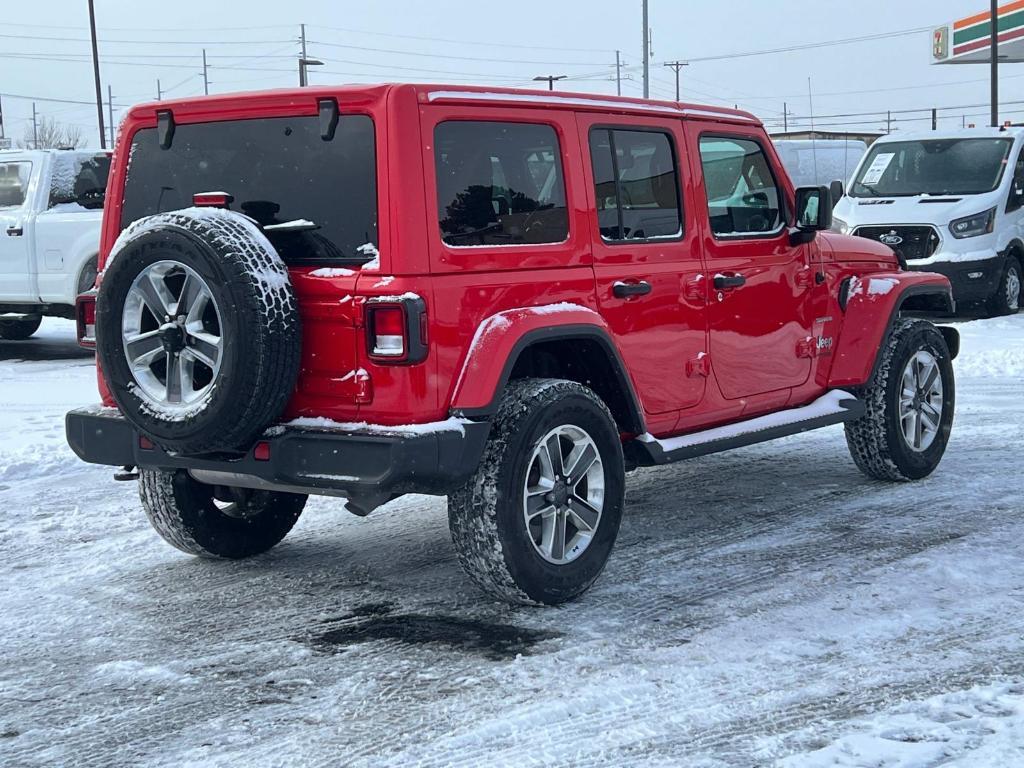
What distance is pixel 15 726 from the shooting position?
393cm

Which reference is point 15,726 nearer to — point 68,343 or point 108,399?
point 108,399

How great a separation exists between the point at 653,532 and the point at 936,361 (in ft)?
6.94

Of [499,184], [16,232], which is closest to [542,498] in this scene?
[499,184]

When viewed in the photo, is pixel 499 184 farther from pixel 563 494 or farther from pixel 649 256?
pixel 563 494

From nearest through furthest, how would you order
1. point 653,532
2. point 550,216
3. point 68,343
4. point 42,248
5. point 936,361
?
point 550,216, point 653,532, point 936,361, point 42,248, point 68,343

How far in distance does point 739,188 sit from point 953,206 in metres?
9.86

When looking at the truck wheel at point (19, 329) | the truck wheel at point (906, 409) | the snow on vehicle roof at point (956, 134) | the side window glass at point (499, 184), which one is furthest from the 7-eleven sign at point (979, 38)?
the side window glass at point (499, 184)

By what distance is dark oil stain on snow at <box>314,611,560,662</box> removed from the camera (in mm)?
4527

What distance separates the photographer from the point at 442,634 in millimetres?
4668

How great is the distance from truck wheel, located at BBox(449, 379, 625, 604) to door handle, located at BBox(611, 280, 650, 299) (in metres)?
0.46

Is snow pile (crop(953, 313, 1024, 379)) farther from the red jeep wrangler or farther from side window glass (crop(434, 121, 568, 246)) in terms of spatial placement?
side window glass (crop(434, 121, 568, 246))

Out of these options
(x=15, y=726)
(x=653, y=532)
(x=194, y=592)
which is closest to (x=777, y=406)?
(x=653, y=532)

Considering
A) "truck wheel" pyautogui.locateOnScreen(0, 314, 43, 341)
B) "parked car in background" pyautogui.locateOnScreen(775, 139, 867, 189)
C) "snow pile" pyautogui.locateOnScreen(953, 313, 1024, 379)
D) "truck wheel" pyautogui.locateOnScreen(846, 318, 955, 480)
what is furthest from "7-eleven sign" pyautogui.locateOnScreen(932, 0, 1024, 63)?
"truck wheel" pyautogui.locateOnScreen(846, 318, 955, 480)

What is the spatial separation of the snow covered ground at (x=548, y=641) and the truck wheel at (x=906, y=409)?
15 cm
